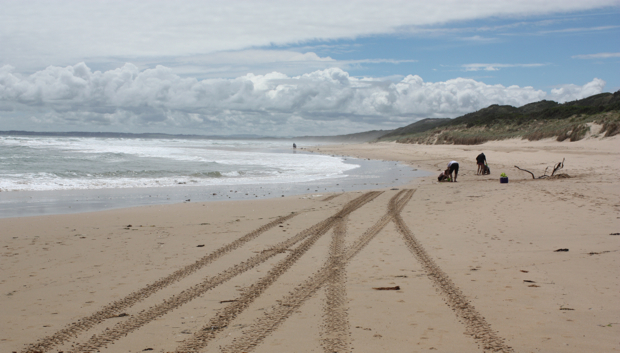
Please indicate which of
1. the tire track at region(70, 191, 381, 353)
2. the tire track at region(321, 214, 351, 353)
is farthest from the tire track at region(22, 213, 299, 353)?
the tire track at region(321, 214, 351, 353)

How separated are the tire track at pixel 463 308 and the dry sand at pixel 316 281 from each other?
0.02 meters

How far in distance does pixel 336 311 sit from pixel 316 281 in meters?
1.00

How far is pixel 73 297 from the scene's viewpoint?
16.1ft

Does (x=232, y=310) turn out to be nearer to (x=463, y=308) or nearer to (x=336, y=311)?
(x=336, y=311)

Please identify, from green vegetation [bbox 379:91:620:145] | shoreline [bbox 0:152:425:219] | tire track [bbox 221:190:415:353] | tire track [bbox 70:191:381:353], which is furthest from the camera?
green vegetation [bbox 379:91:620:145]

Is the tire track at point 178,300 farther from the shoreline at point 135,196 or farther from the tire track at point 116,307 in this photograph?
the shoreline at point 135,196

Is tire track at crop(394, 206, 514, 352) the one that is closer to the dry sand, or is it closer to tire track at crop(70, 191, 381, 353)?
the dry sand

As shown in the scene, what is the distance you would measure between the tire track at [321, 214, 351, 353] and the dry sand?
0.02 metres

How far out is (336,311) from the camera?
4.38 metres

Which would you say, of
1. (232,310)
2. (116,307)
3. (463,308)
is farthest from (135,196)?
(463,308)

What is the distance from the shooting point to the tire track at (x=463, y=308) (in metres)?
3.62

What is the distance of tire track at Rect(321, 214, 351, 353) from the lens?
12.1ft

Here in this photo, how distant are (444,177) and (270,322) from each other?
15503 mm

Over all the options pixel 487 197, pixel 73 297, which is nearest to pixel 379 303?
pixel 73 297
